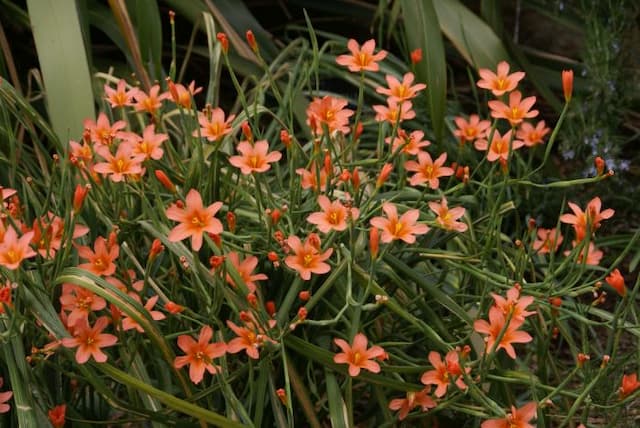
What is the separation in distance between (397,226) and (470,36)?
80 cm

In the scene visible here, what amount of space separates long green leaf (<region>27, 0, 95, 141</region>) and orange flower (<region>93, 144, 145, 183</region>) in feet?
0.79

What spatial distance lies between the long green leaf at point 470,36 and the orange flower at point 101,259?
89 centimetres

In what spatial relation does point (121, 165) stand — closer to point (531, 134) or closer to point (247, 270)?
point (247, 270)

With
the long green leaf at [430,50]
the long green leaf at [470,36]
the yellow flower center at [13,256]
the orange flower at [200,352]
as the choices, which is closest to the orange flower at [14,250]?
the yellow flower center at [13,256]

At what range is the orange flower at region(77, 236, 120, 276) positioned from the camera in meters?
1.27

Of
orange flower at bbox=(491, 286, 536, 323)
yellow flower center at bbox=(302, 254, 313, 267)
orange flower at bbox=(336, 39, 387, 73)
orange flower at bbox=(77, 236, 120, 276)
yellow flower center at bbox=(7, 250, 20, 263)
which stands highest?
orange flower at bbox=(336, 39, 387, 73)

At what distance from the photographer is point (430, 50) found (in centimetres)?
176

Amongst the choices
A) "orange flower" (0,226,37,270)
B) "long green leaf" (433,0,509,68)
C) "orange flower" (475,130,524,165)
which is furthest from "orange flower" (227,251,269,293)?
"long green leaf" (433,0,509,68)

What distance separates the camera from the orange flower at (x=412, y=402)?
4.21ft

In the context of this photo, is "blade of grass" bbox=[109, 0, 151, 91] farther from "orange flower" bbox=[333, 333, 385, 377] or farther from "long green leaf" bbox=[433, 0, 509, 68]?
"orange flower" bbox=[333, 333, 385, 377]

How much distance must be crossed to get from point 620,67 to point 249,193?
0.86 metres

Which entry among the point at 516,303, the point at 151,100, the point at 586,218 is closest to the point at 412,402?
the point at 516,303

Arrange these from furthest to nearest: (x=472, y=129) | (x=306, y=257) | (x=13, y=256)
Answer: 1. (x=472, y=129)
2. (x=306, y=257)
3. (x=13, y=256)

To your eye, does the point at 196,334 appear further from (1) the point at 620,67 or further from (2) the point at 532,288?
(1) the point at 620,67
